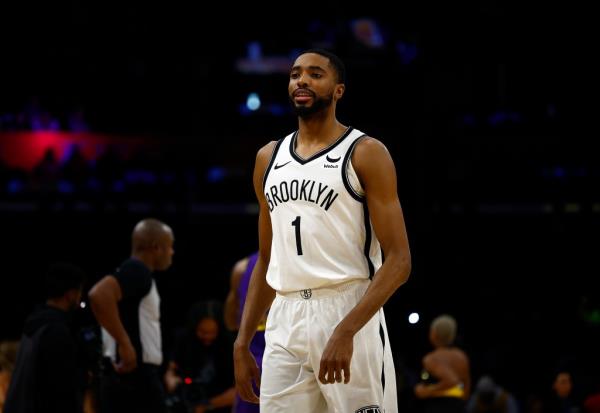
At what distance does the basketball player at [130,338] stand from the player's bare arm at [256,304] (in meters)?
2.74

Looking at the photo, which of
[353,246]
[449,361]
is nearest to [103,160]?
[449,361]

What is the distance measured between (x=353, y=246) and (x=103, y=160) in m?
11.6

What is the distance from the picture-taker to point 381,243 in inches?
149

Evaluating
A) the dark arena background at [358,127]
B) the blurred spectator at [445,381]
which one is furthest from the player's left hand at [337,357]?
the dark arena background at [358,127]

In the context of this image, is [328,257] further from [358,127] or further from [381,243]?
[358,127]

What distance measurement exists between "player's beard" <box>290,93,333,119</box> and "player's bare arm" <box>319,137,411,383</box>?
21 cm

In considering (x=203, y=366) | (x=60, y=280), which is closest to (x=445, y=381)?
(x=203, y=366)

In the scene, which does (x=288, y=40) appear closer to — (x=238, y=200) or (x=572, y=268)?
(x=238, y=200)

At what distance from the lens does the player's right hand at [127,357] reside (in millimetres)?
6656

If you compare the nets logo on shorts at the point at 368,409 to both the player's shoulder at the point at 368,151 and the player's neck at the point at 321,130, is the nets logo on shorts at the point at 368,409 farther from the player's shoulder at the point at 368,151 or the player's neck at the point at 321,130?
the player's neck at the point at 321,130

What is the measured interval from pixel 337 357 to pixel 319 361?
0.17m

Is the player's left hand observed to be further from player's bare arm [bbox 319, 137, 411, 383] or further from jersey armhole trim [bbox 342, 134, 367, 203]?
jersey armhole trim [bbox 342, 134, 367, 203]

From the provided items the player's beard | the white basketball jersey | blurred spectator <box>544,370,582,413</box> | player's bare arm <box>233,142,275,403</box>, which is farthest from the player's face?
blurred spectator <box>544,370,582,413</box>

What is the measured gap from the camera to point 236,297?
7.49 meters
